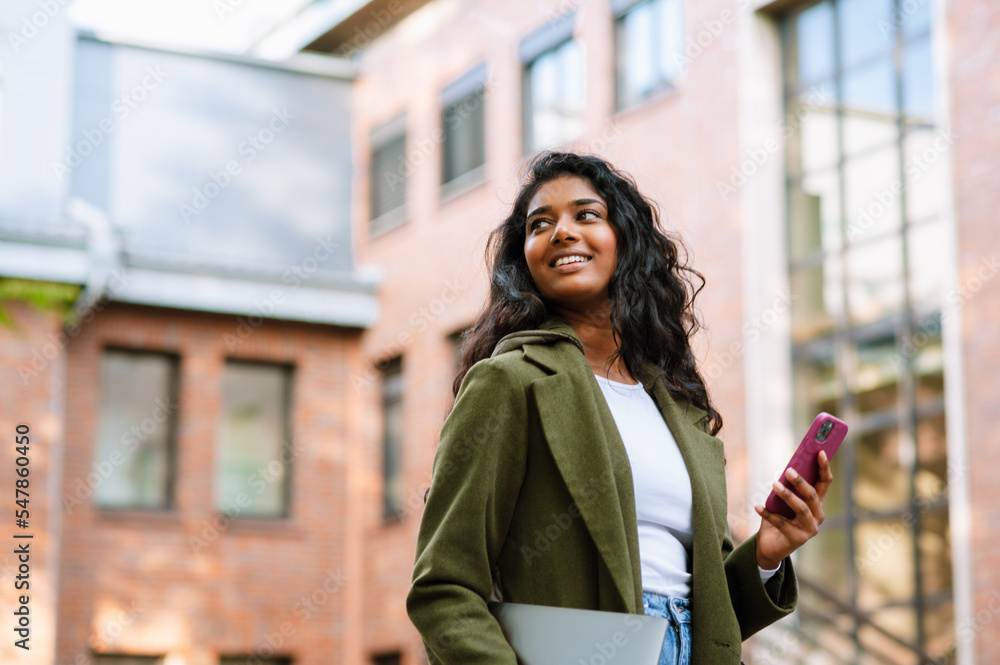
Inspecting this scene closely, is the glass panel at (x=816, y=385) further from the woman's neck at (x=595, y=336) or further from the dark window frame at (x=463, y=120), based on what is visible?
the woman's neck at (x=595, y=336)

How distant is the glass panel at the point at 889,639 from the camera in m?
11.6

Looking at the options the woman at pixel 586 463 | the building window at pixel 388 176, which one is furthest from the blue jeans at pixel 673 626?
the building window at pixel 388 176

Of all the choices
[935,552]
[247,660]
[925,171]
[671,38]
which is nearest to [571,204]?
[935,552]

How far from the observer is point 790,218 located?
13.8 metres

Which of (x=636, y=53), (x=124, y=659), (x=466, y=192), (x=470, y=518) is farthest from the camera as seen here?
(x=466, y=192)

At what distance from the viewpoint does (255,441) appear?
60.7ft

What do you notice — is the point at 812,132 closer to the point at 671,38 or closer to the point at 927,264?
the point at 927,264

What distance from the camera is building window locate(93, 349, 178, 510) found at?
685 inches

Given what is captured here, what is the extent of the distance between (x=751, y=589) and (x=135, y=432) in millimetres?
15780

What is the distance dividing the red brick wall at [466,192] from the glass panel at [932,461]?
2.08 meters

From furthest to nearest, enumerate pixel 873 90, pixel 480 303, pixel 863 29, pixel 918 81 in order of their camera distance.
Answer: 1. pixel 480 303
2. pixel 863 29
3. pixel 873 90
4. pixel 918 81

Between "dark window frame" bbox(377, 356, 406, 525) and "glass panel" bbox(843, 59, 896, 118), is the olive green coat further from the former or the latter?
"dark window frame" bbox(377, 356, 406, 525)

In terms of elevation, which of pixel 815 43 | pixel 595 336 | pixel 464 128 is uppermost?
pixel 464 128

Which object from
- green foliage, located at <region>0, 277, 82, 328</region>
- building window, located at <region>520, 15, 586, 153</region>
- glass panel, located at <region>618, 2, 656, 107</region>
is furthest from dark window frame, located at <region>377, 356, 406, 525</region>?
glass panel, located at <region>618, 2, 656, 107</region>
